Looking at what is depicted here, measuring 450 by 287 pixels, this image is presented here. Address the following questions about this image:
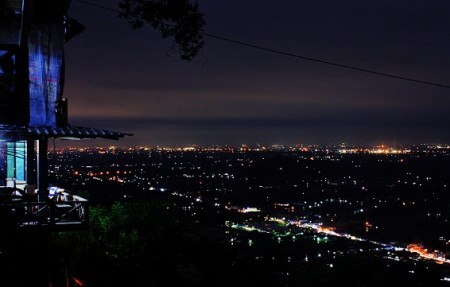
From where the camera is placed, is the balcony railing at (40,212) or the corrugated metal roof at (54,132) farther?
the corrugated metal roof at (54,132)

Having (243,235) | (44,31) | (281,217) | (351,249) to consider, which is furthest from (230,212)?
(44,31)

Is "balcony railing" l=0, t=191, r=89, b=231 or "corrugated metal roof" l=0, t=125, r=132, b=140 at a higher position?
"corrugated metal roof" l=0, t=125, r=132, b=140

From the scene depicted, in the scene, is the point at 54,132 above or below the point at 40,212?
above

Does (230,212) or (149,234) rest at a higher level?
(149,234)

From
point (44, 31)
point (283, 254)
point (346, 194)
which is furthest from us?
point (346, 194)

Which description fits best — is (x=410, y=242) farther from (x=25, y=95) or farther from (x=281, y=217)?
(x=25, y=95)

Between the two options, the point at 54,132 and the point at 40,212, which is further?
the point at 54,132

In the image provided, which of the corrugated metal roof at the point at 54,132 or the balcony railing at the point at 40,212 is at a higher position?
the corrugated metal roof at the point at 54,132

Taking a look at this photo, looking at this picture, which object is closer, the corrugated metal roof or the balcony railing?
the balcony railing
